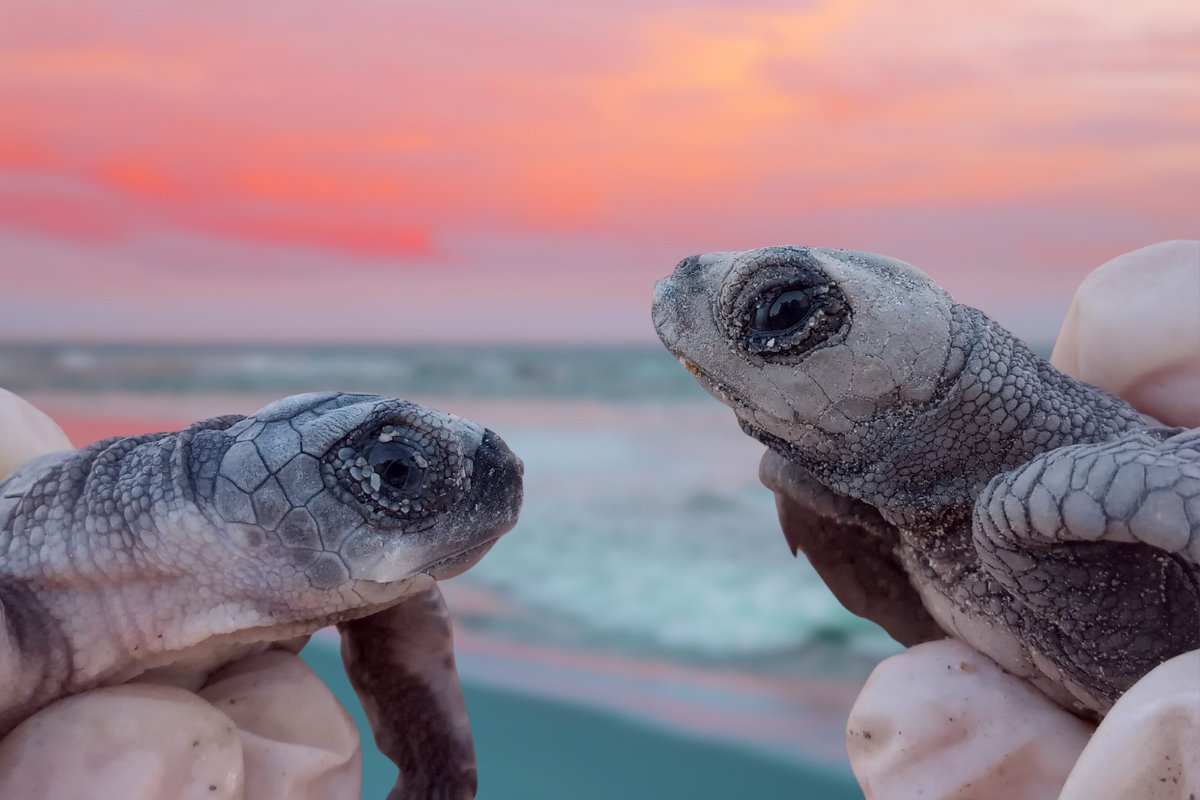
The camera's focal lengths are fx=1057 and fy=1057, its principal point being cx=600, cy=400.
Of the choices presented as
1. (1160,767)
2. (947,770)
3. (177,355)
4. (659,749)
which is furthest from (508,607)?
(177,355)

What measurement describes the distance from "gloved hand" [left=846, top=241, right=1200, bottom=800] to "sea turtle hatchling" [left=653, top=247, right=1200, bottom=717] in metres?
0.05

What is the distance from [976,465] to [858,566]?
1.12ft

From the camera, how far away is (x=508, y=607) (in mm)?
3559

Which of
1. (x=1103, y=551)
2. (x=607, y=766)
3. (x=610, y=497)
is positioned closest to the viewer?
(x=1103, y=551)

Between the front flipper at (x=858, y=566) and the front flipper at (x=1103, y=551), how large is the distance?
11.6 inches

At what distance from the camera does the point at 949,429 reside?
1.14m

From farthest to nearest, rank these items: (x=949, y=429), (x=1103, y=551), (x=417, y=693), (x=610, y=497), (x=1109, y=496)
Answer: (x=610, y=497) → (x=417, y=693) → (x=949, y=429) → (x=1103, y=551) → (x=1109, y=496)

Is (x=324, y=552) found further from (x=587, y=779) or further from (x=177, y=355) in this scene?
(x=177, y=355)

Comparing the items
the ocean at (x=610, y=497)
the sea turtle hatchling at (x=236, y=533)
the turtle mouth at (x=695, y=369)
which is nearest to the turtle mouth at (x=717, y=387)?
the turtle mouth at (x=695, y=369)

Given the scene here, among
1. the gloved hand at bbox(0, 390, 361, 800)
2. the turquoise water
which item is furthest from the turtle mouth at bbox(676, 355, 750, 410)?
the turquoise water

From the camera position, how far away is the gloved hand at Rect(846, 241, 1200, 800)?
1.20 m

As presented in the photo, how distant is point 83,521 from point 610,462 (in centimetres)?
546

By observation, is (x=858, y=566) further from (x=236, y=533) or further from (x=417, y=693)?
(x=236, y=533)

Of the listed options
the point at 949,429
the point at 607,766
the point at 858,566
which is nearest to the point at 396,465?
the point at 949,429
